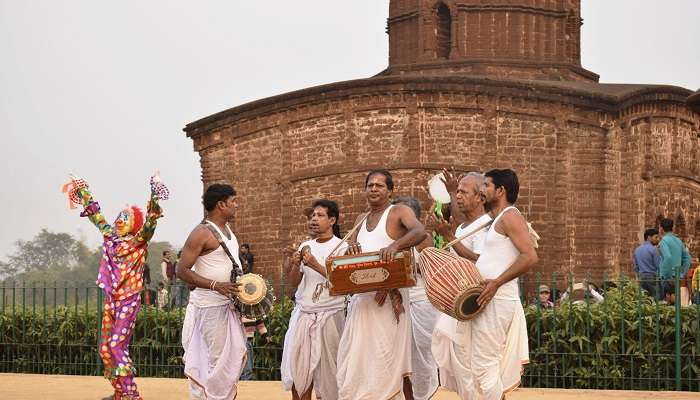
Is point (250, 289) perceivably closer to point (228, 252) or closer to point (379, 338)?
point (228, 252)

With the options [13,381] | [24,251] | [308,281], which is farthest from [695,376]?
[24,251]

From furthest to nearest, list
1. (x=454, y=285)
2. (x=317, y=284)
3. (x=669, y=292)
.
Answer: (x=669, y=292) < (x=317, y=284) < (x=454, y=285)

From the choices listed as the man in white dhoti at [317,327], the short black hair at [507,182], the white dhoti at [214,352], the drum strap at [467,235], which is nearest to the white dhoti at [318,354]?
the man in white dhoti at [317,327]

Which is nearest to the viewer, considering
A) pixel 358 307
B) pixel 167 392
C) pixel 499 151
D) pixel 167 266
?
pixel 358 307

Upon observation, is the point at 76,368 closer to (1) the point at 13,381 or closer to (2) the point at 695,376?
(1) the point at 13,381

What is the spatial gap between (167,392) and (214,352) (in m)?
2.74

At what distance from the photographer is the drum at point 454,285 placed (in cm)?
726

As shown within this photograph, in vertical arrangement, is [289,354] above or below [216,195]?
below

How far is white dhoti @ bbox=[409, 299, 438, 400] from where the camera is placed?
8805 millimetres

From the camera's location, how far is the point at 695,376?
11.5m

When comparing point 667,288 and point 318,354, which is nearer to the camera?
point 318,354

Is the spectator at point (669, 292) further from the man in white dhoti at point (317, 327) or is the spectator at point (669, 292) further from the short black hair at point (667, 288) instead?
the man in white dhoti at point (317, 327)

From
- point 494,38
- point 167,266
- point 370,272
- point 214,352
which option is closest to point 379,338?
point 370,272

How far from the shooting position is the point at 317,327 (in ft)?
28.5
